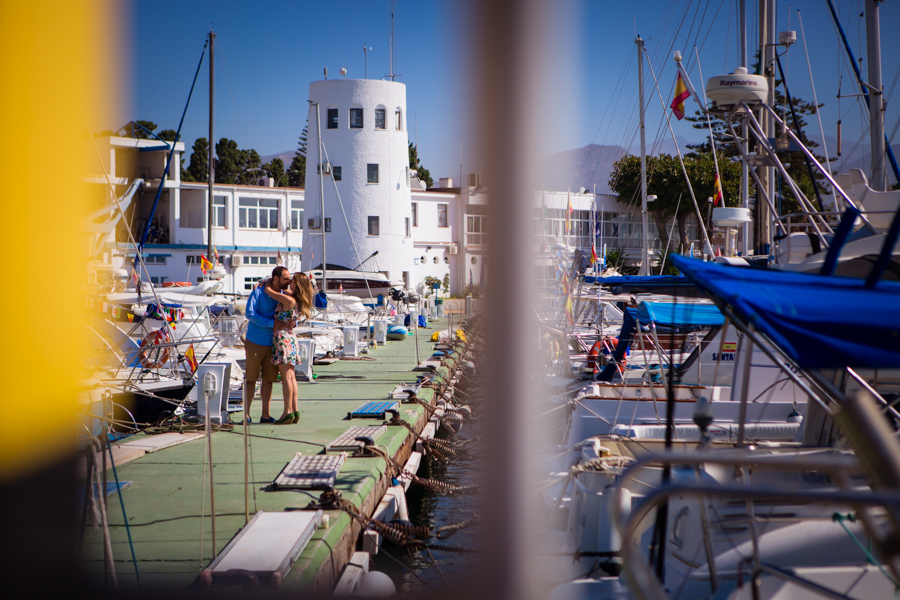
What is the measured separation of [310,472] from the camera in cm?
536

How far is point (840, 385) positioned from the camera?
379 cm

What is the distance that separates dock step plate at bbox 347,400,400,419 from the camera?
8.36 meters

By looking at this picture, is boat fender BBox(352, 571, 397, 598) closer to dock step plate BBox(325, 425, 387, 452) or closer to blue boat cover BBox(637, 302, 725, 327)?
dock step plate BBox(325, 425, 387, 452)

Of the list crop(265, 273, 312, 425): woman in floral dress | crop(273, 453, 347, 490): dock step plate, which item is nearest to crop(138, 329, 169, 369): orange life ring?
crop(265, 273, 312, 425): woman in floral dress

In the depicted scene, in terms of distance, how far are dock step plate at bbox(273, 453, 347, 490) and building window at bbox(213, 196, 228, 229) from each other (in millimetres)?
32752

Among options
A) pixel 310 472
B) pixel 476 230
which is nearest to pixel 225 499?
pixel 310 472

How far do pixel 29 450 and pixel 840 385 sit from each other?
3817mm

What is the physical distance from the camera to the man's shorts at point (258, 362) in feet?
23.4

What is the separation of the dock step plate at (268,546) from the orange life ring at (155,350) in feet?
14.4

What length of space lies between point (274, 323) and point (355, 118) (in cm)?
2583

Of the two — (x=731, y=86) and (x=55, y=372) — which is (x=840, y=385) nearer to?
(x=55, y=372)

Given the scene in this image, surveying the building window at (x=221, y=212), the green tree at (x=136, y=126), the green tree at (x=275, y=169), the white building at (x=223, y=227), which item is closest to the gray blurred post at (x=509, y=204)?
the green tree at (x=136, y=126)

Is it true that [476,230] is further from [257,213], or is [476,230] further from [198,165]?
[198,165]

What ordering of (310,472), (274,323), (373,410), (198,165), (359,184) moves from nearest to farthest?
(310,472)
(274,323)
(373,410)
(359,184)
(198,165)
